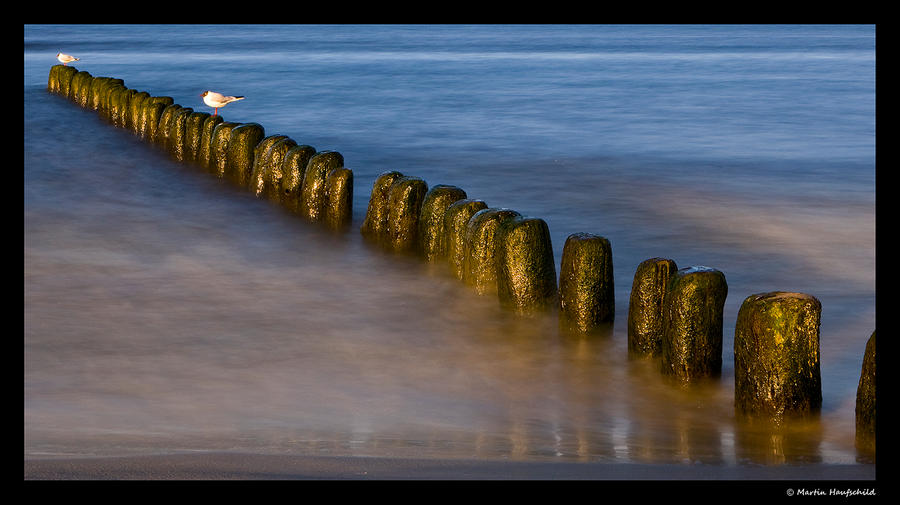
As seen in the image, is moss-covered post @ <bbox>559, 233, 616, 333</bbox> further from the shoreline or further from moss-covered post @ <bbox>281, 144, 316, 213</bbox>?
moss-covered post @ <bbox>281, 144, 316, 213</bbox>

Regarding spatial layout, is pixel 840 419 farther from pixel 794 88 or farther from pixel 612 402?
pixel 794 88

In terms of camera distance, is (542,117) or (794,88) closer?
(542,117)

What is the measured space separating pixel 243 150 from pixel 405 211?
295cm

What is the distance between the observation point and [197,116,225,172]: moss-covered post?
999 centimetres

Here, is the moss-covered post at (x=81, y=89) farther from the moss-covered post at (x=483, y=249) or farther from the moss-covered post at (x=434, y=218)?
the moss-covered post at (x=483, y=249)

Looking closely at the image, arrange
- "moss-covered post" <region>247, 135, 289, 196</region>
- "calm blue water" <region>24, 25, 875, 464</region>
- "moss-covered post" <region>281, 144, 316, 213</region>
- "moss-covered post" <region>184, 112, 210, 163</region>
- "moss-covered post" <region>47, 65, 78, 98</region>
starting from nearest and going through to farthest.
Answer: "calm blue water" <region>24, 25, 875, 464</region> → "moss-covered post" <region>281, 144, 316, 213</region> → "moss-covered post" <region>247, 135, 289, 196</region> → "moss-covered post" <region>184, 112, 210, 163</region> → "moss-covered post" <region>47, 65, 78, 98</region>

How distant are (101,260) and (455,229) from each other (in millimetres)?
2352

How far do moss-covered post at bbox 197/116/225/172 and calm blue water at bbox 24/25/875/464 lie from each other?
231mm

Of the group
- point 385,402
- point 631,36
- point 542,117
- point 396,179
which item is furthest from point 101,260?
point 631,36

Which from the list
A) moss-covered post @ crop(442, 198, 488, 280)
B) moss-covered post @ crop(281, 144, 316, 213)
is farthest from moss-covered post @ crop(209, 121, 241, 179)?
moss-covered post @ crop(442, 198, 488, 280)

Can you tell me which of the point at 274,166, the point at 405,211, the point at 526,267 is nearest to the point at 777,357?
the point at 526,267

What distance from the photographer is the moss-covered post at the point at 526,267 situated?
5402mm

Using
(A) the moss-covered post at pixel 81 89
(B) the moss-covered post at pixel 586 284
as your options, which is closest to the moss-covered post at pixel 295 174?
(B) the moss-covered post at pixel 586 284

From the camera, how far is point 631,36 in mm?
37438
